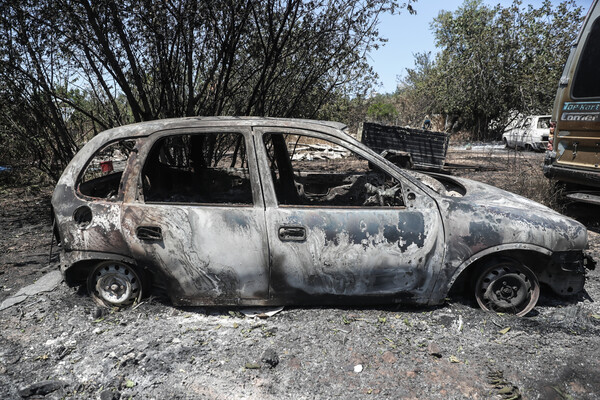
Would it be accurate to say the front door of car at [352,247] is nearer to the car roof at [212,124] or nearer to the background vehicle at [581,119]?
the car roof at [212,124]

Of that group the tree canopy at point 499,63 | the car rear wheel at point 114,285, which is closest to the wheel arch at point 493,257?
the car rear wheel at point 114,285

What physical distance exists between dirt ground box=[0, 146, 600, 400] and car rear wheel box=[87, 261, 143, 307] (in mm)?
91

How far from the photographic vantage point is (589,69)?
5324mm

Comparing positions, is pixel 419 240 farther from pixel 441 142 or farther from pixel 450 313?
pixel 441 142

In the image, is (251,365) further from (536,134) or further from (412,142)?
(536,134)

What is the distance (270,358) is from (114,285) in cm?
153

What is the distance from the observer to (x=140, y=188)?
10.4 ft

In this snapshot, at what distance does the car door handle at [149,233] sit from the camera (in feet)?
10.1

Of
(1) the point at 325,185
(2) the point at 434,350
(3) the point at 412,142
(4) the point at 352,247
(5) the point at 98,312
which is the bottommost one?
(2) the point at 434,350

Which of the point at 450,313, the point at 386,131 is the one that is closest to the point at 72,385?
the point at 450,313

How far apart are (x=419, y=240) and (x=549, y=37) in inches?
990

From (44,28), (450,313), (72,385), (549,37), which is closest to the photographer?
(72,385)

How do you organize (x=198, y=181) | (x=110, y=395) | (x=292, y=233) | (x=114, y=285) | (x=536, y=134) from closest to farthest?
1. (x=110, y=395)
2. (x=292, y=233)
3. (x=114, y=285)
4. (x=198, y=181)
5. (x=536, y=134)

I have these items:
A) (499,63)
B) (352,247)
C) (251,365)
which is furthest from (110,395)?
(499,63)
